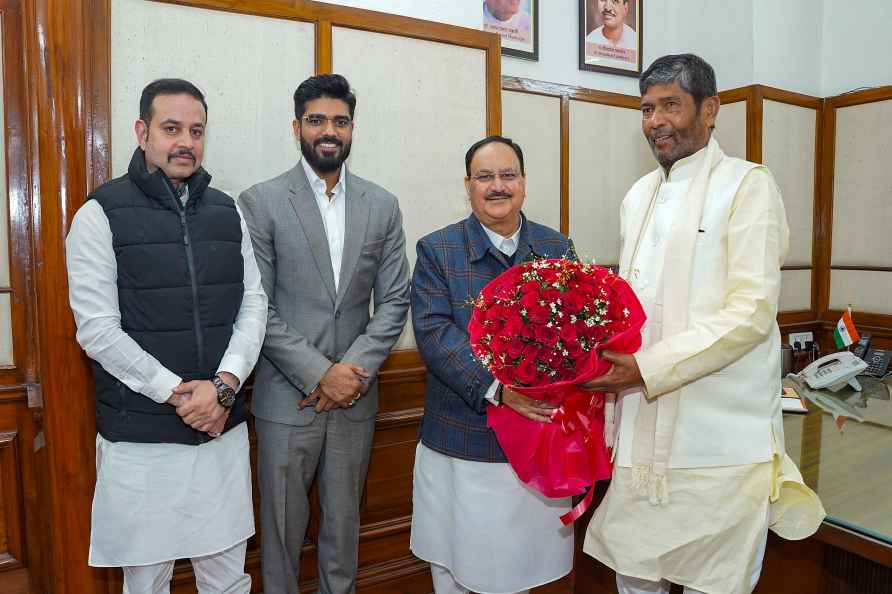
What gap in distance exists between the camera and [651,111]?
6.00ft

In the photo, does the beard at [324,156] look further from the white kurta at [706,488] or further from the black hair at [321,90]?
the white kurta at [706,488]

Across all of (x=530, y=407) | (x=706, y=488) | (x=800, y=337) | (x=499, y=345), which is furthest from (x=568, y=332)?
(x=800, y=337)

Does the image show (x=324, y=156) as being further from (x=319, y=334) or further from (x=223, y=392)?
(x=223, y=392)

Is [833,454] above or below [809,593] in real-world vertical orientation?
above

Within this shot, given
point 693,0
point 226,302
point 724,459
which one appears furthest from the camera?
point 693,0

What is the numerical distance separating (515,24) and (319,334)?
94.3 inches

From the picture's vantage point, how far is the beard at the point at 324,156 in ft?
7.40

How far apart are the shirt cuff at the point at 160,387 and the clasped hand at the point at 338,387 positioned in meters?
0.47

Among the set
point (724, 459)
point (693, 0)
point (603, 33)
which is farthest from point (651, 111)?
point (693, 0)

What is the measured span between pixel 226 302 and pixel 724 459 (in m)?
1.39

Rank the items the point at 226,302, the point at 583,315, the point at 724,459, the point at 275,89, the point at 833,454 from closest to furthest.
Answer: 1. the point at 583,315
2. the point at 724,459
3. the point at 226,302
4. the point at 833,454
5. the point at 275,89

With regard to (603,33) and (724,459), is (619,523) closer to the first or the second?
(724,459)

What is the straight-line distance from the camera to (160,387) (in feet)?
5.98

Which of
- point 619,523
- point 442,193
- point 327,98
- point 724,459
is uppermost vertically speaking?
point 327,98
